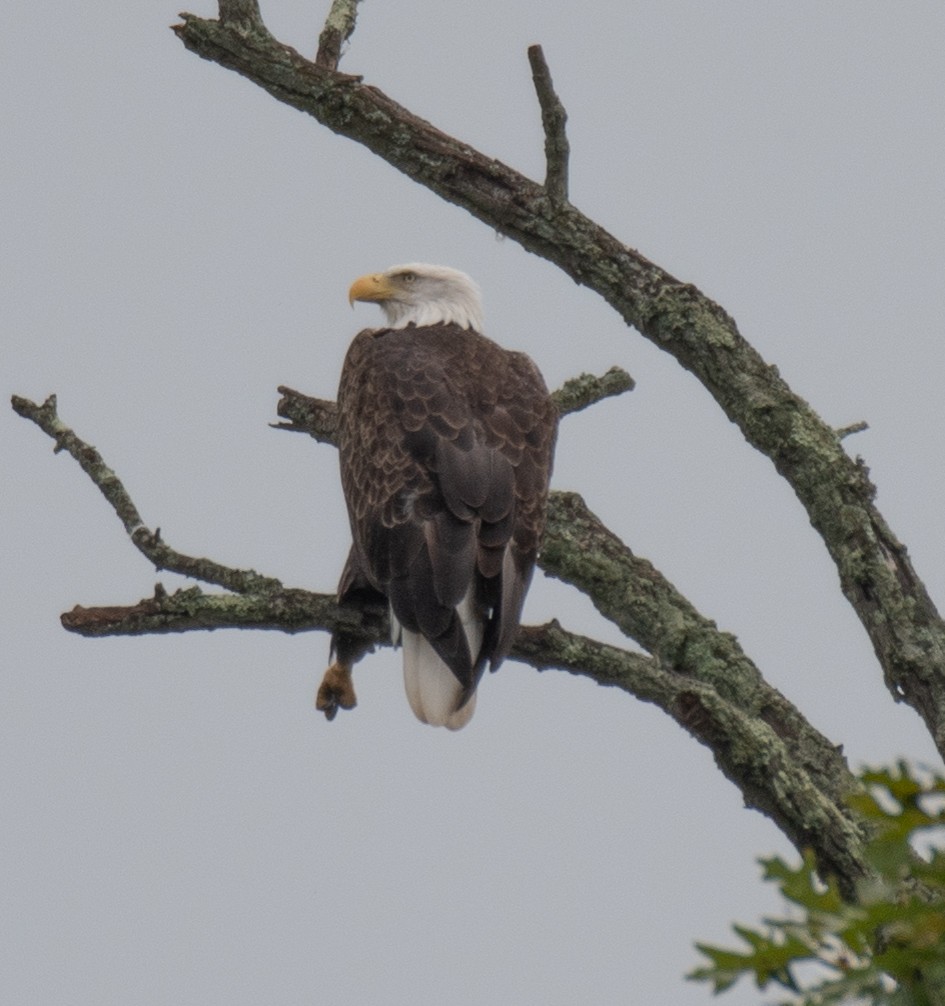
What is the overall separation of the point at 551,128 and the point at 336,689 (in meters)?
2.14

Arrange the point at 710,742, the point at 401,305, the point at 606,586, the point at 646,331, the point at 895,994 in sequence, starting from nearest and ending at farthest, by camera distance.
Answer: the point at 895,994
the point at 710,742
the point at 646,331
the point at 606,586
the point at 401,305

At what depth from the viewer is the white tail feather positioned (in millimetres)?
5812

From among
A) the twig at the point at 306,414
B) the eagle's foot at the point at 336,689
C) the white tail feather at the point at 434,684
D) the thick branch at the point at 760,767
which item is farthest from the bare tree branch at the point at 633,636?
the twig at the point at 306,414

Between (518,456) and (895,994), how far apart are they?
3.95 m

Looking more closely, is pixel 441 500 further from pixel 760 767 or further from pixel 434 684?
pixel 760 767

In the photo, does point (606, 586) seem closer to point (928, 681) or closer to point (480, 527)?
point (480, 527)

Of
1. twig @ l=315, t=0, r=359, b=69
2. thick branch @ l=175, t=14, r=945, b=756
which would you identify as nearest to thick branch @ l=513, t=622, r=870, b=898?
thick branch @ l=175, t=14, r=945, b=756

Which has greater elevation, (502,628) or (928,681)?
(502,628)

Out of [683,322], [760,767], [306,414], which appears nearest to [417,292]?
[306,414]

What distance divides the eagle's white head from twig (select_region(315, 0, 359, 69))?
5.80 ft

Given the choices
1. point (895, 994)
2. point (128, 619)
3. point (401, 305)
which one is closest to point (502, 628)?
point (128, 619)

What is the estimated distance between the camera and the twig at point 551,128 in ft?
17.7

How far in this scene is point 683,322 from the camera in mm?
5461

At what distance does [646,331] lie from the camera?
5566 mm
